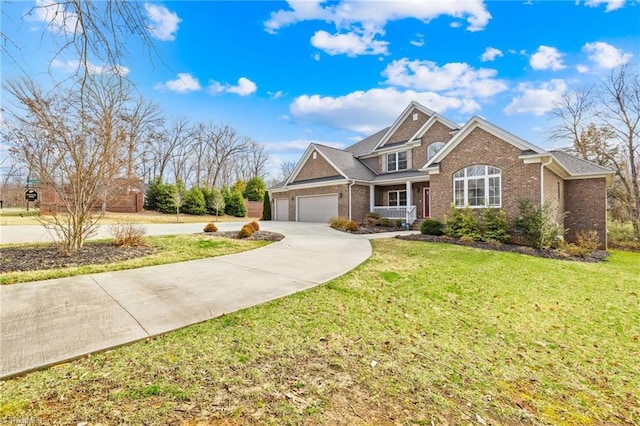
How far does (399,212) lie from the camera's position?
18641 millimetres

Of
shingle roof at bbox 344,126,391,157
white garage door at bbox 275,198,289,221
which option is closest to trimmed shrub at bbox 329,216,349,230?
white garage door at bbox 275,198,289,221

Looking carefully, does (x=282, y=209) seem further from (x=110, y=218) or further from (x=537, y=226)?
→ (x=537, y=226)

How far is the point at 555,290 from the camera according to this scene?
6.31 meters

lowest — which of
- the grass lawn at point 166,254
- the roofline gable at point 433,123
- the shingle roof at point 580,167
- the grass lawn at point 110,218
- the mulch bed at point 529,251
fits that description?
the mulch bed at point 529,251

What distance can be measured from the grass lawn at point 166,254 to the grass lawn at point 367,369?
403cm

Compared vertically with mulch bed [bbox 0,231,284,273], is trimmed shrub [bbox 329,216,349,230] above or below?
above

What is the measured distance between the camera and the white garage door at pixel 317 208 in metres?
20.3

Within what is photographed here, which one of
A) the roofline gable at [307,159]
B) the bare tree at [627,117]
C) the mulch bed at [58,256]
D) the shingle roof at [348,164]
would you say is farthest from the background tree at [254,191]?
the bare tree at [627,117]

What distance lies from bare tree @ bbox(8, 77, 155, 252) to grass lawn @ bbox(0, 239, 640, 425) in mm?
6469

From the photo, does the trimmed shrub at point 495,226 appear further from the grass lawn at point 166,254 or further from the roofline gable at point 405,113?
the roofline gable at point 405,113

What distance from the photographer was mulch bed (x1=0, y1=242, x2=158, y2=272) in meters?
6.44

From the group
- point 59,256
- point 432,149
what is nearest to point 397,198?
point 432,149

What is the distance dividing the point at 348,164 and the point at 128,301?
18247 millimetres

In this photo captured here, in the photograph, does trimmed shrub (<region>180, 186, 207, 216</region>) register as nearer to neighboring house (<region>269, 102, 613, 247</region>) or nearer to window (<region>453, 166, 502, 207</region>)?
neighboring house (<region>269, 102, 613, 247</region>)
